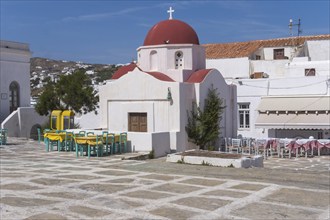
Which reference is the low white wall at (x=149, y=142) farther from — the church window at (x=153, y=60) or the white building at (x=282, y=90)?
the white building at (x=282, y=90)

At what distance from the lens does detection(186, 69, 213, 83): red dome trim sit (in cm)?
2050

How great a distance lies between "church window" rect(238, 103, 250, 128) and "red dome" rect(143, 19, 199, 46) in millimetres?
9500

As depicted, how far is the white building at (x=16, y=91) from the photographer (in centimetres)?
2571

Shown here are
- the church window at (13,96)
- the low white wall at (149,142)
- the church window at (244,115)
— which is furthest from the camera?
the church window at (244,115)

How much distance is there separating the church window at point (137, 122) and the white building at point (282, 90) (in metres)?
9.55

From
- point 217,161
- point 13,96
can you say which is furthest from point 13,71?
point 217,161

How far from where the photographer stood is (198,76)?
68.0 feet

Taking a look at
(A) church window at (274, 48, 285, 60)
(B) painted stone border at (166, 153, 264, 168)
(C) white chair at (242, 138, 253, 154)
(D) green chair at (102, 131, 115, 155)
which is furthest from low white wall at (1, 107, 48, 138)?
(A) church window at (274, 48, 285, 60)

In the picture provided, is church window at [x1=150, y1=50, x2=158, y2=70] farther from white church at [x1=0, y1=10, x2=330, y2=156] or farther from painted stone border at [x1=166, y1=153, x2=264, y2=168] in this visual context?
painted stone border at [x1=166, y1=153, x2=264, y2=168]

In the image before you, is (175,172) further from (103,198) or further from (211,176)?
(103,198)

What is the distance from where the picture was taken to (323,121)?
82.4 feet

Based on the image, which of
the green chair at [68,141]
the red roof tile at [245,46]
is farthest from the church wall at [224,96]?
the red roof tile at [245,46]

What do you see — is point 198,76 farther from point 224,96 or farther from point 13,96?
point 13,96

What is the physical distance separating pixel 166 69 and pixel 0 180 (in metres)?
11.8
